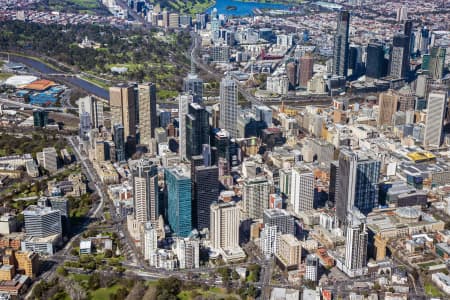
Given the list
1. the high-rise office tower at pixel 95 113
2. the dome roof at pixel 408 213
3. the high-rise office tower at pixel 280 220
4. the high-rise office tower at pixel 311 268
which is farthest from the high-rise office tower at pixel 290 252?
the high-rise office tower at pixel 95 113

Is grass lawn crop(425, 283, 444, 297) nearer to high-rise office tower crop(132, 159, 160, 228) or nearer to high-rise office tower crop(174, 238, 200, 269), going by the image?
high-rise office tower crop(174, 238, 200, 269)

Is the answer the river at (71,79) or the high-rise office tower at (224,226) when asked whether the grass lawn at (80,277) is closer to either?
the high-rise office tower at (224,226)

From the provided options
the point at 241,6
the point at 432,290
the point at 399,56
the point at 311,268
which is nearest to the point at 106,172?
the point at 311,268

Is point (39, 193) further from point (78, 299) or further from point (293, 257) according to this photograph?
point (293, 257)

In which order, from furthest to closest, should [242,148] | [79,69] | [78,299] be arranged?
[79,69]
[242,148]
[78,299]

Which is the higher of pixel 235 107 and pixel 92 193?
pixel 235 107

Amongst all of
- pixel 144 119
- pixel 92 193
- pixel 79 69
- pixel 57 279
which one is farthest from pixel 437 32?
pixel 57 279

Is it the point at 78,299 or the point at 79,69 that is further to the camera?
the point at 79,69

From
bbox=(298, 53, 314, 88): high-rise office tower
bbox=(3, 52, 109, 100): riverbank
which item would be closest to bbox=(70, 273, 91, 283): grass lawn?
A: bbox=(3, 52, 109, 100): riverbank
